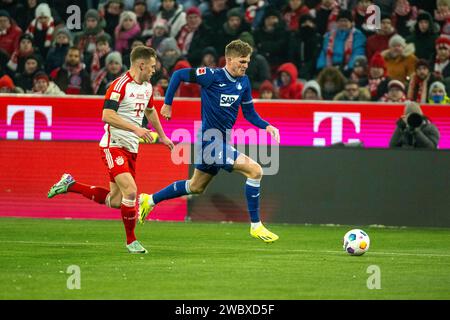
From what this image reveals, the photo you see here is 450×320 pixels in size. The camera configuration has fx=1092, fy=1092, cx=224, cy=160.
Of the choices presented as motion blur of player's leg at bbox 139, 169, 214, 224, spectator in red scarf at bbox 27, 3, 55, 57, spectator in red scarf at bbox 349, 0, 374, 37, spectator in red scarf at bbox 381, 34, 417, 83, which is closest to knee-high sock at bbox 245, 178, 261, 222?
motion blur of player's leg at bbox 139, 169, 214, 224

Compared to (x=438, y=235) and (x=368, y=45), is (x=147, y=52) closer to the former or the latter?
(x=438, y=235)

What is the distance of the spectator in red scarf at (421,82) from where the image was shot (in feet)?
64.0

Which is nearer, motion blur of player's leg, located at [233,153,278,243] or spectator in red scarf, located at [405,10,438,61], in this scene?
motion blur of player's leg, located at [233,153,278,243]

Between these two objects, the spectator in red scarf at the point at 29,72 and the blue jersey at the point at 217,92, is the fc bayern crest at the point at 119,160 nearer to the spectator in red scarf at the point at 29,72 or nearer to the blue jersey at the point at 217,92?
the blue jersey at the point at 217,92

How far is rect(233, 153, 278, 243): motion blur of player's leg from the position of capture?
13.4m

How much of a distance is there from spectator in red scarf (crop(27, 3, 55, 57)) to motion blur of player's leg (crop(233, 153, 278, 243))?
9.33 m

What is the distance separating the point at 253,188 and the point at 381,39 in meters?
8.04

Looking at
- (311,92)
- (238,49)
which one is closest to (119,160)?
(238,49)

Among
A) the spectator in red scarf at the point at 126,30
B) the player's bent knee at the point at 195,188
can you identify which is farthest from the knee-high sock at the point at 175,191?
the spectator in red scarf at the point at 126,30

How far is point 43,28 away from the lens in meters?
21.9

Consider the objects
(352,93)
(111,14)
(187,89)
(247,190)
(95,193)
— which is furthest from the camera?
(111,14)

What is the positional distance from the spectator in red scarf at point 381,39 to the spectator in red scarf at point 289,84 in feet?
5.32

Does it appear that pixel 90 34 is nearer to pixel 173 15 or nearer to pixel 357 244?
pixel 173 15

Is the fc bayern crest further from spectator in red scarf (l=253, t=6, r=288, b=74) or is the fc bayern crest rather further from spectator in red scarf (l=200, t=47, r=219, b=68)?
spectator in red scarf (l=253, t=6, r=288, b=74)
